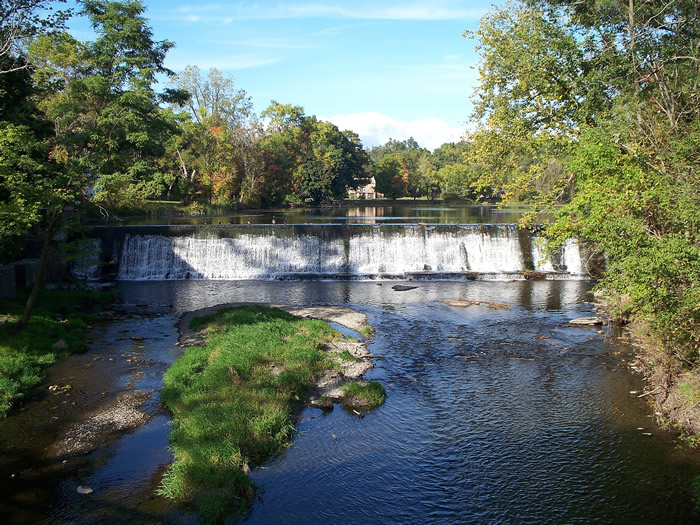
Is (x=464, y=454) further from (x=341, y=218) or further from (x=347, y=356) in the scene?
(x=341, y=218)

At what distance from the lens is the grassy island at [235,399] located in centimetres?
771

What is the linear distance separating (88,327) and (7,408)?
7.05 m

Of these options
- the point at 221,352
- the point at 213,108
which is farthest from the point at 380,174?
the point at 221,352

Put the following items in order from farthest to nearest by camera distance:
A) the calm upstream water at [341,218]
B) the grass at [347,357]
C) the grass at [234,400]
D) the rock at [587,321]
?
the calm upstream water at [341,218] → the rock at [587,321] → the grass at [347,357] → the grass at [234,400]

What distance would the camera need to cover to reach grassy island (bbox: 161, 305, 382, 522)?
25.3 ft

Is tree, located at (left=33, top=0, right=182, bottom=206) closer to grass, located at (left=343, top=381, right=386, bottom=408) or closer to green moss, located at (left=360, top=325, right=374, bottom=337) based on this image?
green moss, located at (left=360, top=325, right=374, bottom=337)

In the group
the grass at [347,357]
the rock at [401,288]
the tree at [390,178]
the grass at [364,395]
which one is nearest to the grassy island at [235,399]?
the grass at [347,357]

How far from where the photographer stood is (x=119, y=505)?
7.38 meters

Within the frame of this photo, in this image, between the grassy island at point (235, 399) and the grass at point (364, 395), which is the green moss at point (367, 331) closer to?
the grassy island at point (235, 399)

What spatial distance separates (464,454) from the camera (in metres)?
9.10

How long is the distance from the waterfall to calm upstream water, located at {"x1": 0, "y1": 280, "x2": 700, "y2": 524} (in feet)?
39.9

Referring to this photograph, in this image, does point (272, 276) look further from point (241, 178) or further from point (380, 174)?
point (380, 174)

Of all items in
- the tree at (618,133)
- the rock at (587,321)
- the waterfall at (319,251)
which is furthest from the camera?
the waterfall at (319,251)

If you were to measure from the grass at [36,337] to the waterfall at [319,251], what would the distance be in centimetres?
815
